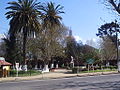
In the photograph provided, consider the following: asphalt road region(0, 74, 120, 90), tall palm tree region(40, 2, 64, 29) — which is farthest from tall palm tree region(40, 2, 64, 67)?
asphalt road region(0, 74, 120, 90)

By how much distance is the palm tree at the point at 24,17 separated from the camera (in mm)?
46062

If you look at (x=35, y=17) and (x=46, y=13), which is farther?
(x=46, y=13)

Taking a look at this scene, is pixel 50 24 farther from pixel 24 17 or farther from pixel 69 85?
pixel 69 85

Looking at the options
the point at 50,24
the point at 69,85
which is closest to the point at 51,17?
the point at 50,24

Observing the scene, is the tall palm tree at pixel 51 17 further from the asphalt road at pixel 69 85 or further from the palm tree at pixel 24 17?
the asphalt road at pixel 69 85

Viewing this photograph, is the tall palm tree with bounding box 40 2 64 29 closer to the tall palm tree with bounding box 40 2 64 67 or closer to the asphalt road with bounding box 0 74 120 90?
the tall palm tree with bounding box 40 2 64 67

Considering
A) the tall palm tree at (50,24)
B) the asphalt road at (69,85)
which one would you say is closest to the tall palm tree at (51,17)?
the tall palm tree at (50,24)

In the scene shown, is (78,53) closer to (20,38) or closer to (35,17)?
(20,38)

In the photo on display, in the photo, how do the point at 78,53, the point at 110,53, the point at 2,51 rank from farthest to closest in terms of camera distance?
the point at 2,51, the point at 78,53, the point at 110,53

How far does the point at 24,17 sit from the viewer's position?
46.1 meters

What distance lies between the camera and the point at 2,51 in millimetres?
87312

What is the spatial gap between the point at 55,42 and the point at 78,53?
19.6 meters

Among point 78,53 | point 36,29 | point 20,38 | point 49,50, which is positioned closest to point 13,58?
point 20,38

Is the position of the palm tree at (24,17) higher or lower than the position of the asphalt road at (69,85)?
higher
